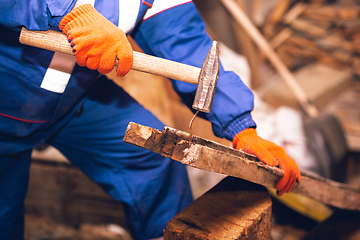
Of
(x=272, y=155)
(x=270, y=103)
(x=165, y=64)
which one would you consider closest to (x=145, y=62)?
(x=165, y=64)

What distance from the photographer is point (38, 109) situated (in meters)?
1.17

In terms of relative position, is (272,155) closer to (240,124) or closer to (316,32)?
(240,124)

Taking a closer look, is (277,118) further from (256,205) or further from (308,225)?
(256,205)

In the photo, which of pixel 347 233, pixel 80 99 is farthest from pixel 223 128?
pixel 347 233

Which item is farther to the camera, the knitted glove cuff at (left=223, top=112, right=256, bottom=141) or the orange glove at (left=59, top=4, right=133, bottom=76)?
the knitted glove cuff at (left=223, top=112, right=256, bottom=141)

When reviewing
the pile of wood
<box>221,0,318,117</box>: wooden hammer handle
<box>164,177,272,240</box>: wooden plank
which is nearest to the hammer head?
<box>164,177,272,240</box>: wooden plank

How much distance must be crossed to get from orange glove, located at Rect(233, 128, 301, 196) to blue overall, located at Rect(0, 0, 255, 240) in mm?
54

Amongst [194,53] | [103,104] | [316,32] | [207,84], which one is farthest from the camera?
[316,32]

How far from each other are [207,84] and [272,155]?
41cm

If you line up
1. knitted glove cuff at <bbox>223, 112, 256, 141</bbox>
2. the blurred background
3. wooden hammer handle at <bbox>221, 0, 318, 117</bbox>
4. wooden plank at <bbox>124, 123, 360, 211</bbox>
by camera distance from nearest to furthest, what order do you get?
wooden plank at <bbox>124, 123, 360, 211</bbox>, knitted glove cuff at <bbox>223, 112, 256, 141</bbox>, the blurred background, wooden hammer handle at <bbox>221, 0, 318, 117</bbox>

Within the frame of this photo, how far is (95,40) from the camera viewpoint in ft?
3.07

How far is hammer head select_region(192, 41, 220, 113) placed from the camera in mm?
947

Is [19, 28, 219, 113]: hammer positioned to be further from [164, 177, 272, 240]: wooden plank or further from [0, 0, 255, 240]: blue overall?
[164, 177, 272, 240]: wooden plank

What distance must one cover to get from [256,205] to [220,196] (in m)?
0.14
